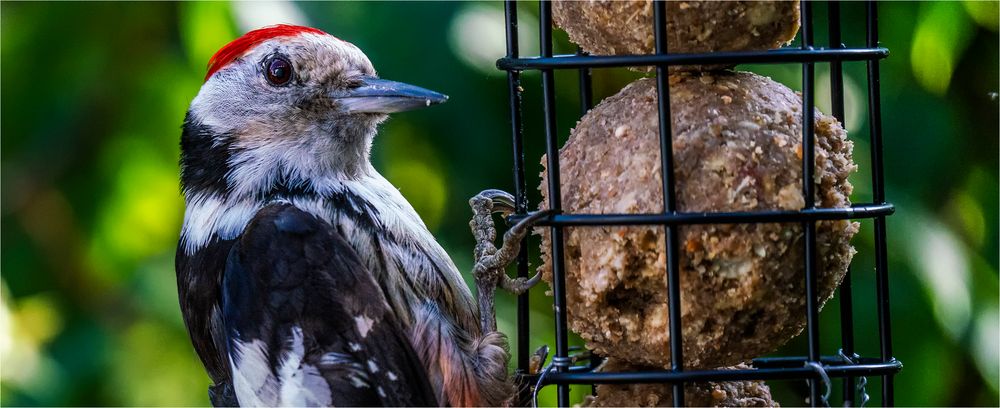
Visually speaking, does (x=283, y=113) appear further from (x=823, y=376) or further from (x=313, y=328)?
(x=823, y=376)

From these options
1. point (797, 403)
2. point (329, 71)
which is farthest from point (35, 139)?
point (797, 403)

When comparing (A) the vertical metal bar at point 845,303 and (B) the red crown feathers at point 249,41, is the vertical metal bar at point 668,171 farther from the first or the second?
(B) the red crown feathers at point 249,41

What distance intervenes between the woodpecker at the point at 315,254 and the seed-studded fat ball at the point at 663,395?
29 centimetres

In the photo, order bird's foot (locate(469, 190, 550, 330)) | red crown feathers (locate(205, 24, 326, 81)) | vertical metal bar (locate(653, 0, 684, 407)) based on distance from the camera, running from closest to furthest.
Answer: vertical metal bar (locate(653, 0, 684, 407)), bird's foot (locate(469, 190, 550, 330)), red crown feathers (locate(205, 24, 326, 81))

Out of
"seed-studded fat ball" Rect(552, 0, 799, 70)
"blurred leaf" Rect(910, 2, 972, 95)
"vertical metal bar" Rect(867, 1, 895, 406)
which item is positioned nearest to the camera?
"seed-studded fat ball" Rect(552, 0, 799, 70)

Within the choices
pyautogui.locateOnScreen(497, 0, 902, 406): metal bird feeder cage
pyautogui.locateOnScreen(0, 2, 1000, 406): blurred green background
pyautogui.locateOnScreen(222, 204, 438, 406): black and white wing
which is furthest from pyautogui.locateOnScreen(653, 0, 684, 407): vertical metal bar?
pyautogui.locateOnScreen(0, 2, 1000, 406): blurred green background

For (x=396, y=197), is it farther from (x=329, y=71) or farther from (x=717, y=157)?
(x=717, y=157)

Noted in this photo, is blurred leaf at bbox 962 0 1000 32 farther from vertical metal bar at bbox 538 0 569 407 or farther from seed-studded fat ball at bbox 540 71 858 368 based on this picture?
vertical metal bar at bbox 538 0 569 407

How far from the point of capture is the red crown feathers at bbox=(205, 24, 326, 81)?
2719 millimetres

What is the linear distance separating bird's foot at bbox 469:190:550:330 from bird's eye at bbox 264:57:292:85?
0.57m

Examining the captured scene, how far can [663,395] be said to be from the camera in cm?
203

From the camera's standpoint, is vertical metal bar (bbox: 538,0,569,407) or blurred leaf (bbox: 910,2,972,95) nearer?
vertical metal bar (bbox: 538,0,569,407)

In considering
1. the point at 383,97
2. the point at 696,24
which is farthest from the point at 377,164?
the point at 696,24

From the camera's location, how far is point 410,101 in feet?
7.97
